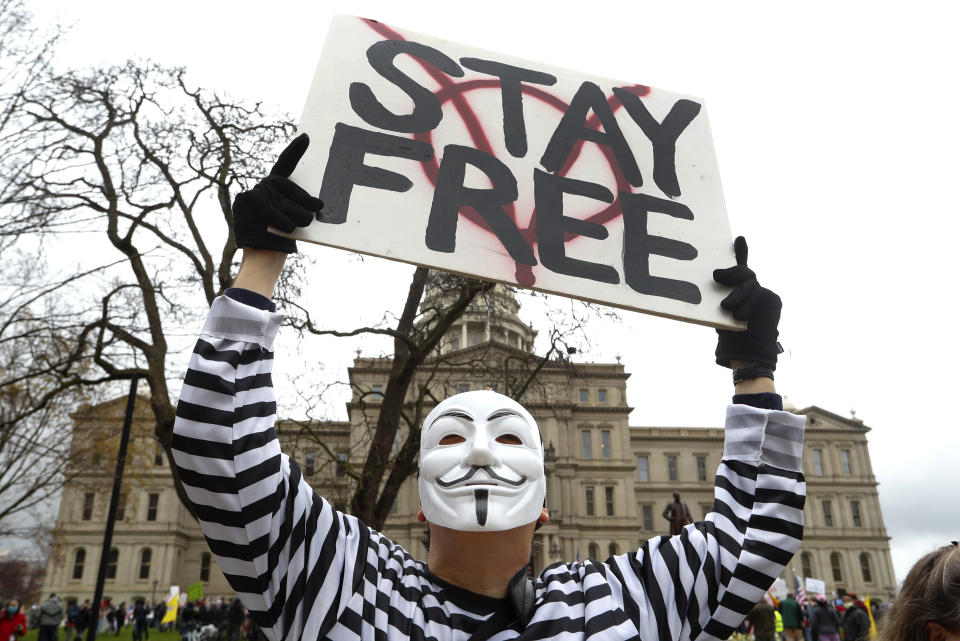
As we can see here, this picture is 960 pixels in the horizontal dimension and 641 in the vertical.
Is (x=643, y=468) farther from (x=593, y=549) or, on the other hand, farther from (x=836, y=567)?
(x=836, y=567)

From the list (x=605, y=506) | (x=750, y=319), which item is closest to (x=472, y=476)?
(x=750, y=319)

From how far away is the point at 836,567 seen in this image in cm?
5797

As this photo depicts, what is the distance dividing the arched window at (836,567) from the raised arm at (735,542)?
65671 mm

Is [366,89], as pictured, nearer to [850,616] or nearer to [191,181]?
[191,181]

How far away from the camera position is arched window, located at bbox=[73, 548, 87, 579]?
169 ft

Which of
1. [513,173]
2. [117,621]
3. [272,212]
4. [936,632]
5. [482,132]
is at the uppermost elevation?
[482,132]

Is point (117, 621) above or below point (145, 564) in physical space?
below

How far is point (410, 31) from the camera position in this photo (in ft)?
8.63

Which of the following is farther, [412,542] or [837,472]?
[837,472]

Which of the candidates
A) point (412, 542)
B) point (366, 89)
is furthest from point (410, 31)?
point (412, 542)

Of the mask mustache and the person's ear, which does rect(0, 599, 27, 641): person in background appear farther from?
the person's ear

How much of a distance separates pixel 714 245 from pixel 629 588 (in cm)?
122

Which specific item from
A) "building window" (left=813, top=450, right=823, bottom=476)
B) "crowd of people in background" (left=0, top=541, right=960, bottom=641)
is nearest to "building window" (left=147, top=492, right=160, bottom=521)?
"crowd of people in background" (left=0, top=541, right=960, bottom=641)

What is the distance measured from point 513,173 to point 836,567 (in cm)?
6651
